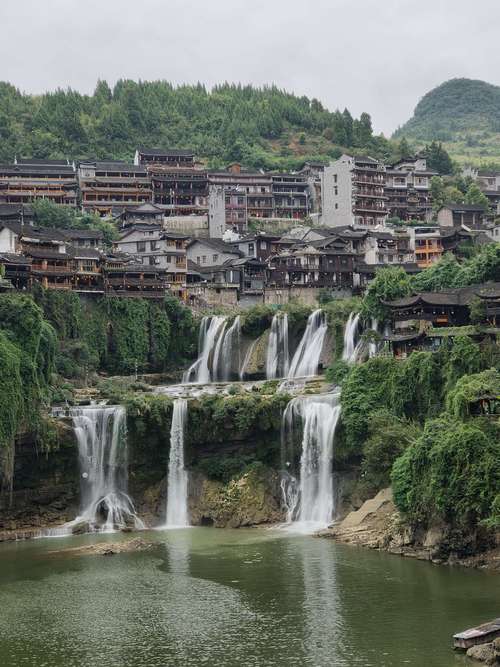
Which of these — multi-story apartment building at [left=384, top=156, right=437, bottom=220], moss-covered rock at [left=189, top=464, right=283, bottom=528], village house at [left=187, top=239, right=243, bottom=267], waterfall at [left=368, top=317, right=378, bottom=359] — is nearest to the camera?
moss-covered rock at [left=189, top=464, right=283, bottom=528]

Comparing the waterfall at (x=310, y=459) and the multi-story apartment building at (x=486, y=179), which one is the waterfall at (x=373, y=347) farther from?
the multi-story apartment building at (x=486, y=179)

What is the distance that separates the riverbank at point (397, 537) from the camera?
49.7 meters

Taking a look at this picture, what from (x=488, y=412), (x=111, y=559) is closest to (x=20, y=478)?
(x=111, y=559)

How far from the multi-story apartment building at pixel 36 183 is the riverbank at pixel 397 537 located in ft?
223

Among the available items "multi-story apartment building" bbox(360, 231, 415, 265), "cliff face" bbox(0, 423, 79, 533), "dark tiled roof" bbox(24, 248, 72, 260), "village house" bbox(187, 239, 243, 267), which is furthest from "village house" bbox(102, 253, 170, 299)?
"cliff face" bbox(0, 423, 79, 533)

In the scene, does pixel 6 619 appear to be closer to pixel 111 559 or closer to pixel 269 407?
pixel 111 559

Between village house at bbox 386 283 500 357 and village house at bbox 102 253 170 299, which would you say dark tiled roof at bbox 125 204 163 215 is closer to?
village house at bbox 102 253 170 299

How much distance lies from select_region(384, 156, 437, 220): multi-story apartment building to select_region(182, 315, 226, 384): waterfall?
42.5 metres

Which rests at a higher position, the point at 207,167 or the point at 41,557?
the point at 207,167

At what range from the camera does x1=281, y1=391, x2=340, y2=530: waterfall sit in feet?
211

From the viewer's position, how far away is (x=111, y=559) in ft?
175

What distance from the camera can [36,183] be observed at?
12000cm

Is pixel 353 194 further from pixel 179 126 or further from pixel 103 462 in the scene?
pixel 103 462

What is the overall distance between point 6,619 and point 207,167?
10105cm
